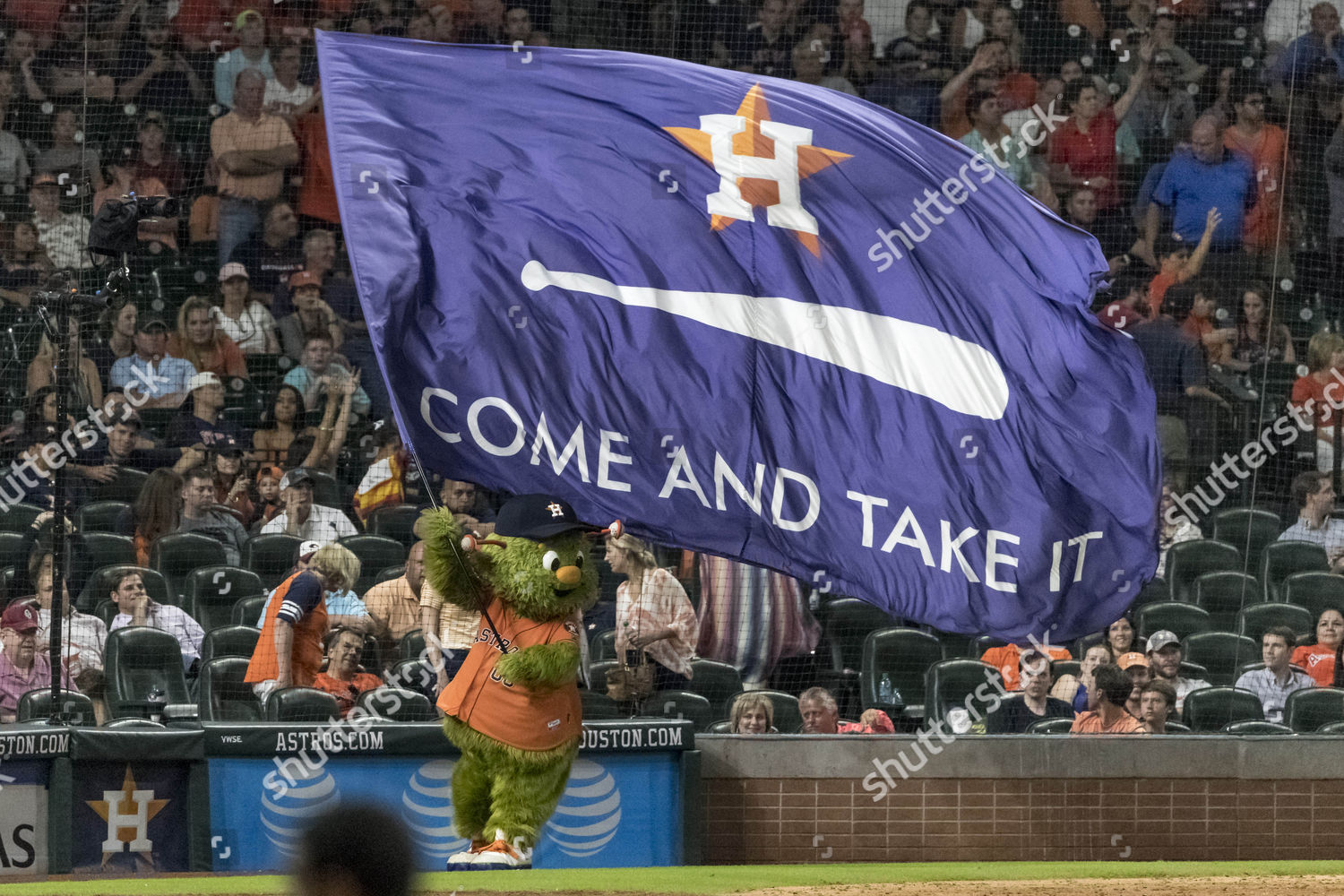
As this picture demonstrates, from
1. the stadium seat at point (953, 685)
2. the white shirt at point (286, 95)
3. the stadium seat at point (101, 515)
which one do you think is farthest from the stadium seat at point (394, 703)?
the white shirt at point (286, 95)

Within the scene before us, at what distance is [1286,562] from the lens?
407 inches

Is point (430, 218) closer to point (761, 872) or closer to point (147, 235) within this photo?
point (761, 872)

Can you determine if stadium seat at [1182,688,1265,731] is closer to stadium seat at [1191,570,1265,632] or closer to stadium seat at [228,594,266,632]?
stadium seat at [1191,570,1265,632]

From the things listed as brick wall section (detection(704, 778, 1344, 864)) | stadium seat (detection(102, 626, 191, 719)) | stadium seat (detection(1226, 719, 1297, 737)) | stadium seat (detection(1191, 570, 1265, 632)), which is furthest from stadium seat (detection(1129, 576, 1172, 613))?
stadium seat (detection(102, 626, 191, 719))

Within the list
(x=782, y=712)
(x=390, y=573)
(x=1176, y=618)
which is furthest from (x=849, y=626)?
(x=390, y=573)

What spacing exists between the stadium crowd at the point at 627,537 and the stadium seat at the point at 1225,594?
24 millimetres

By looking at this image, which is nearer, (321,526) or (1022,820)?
(1022,820)

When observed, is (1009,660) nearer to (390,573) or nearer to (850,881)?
(850,881)

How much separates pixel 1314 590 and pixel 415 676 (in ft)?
17.2

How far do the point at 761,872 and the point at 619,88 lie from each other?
371 cm

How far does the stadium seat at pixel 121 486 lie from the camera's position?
9.63 meters

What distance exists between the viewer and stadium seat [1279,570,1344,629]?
9.80 m

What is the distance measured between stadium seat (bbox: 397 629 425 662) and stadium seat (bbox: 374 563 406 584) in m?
0.43

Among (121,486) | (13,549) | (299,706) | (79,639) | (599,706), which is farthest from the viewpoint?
(121,486)
